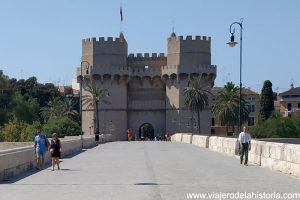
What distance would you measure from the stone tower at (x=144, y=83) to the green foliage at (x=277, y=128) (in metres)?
7.68

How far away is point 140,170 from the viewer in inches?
749

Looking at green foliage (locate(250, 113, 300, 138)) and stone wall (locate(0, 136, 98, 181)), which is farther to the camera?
green foliage (locate(250, 113, 300, 138))

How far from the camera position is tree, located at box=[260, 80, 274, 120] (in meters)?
91.3

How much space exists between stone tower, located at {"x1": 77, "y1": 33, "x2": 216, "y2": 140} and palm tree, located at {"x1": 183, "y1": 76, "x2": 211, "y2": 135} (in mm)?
2054

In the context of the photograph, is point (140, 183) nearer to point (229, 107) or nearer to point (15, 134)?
point (15, 134)

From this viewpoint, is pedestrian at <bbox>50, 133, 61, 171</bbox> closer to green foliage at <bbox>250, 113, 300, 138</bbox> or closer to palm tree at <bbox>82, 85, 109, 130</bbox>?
green foliage at <bbox>250, 113, 300, 138</bbox>

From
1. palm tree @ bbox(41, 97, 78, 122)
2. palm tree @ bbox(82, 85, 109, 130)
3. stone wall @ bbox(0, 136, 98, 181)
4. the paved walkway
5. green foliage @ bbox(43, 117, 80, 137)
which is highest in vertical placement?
palm tree @ bbox(82, 85, 109, 130)

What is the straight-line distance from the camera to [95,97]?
86.6 metres

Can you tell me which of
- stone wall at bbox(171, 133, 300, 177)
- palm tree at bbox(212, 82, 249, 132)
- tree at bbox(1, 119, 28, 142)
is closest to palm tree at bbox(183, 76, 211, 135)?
palm tree at bbox(212, 82, 249, 132)

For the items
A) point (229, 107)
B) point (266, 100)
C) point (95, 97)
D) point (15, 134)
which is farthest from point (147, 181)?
point (266, 100)

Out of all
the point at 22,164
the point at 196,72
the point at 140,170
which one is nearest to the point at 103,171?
the point at 140,170

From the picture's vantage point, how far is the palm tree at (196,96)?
275 ft

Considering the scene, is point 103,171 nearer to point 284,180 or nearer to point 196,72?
point 284,180

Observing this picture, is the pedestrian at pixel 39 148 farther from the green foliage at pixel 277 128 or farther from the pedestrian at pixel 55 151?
the green foliage at pixel 277 128
